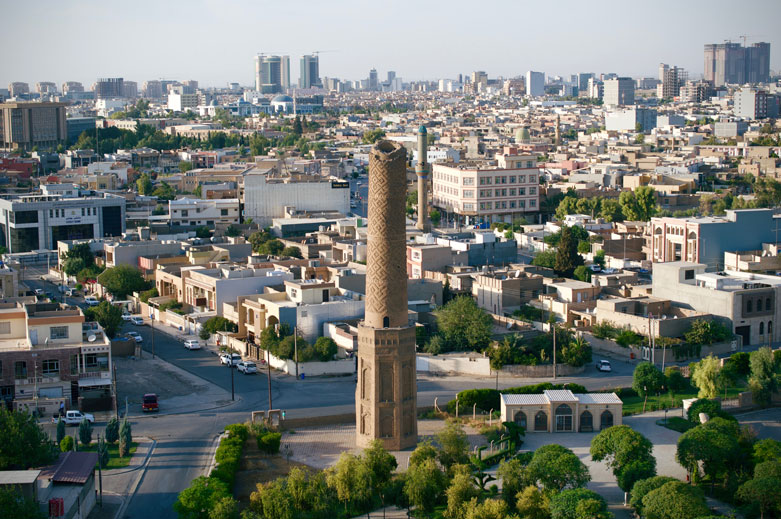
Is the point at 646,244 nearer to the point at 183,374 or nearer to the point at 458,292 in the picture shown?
the point at 458,292

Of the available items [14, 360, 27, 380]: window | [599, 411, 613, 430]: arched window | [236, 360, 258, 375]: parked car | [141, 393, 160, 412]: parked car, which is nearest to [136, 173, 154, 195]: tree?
[236, 360, 258, 375]: parked car

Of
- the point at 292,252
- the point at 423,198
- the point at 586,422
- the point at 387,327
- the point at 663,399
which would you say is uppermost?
the point at 423,198

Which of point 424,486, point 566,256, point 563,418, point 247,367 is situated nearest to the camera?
point 424,486

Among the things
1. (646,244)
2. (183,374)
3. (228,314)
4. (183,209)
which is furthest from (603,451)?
(183,209)

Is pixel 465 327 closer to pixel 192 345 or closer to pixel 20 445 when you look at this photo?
pixel 192 345

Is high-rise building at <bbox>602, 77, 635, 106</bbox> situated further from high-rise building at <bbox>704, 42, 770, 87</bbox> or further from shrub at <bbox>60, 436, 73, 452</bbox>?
shrub at <bbox>60, 436, 73, 452</bbox>

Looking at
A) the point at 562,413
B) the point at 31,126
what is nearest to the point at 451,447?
the point at 562,413

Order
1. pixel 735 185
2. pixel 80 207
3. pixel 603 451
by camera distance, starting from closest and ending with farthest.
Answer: pixel 603 451 < pixel 80 207 < pixel 735 185
